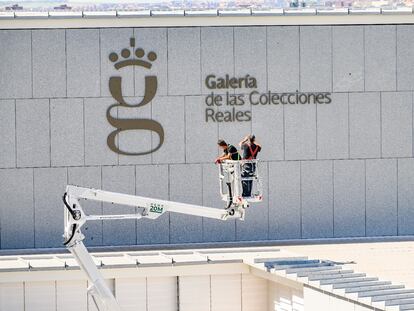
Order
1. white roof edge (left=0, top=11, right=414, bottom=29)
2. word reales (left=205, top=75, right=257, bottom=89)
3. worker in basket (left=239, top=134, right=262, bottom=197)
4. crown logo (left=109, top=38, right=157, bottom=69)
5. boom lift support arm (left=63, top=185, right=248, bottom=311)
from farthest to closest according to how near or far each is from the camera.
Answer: word reales (left=205, top=75, right=257, bottom=89) < crown logo (left=109, top=38, right=157, bottom=69) < white roof edge (left=0, top=11, right=414, bottom=29) < worker in basket (left=239, top=134, right=262, bottom=197) < boom lift support arm (left=63, top=185, right=248, bottom=311)

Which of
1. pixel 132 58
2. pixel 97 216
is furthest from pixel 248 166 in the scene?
pixel 132 58

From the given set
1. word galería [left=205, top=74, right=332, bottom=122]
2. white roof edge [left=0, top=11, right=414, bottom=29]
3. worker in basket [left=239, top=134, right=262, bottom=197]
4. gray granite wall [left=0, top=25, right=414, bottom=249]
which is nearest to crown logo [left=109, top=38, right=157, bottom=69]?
gray granite wall [left=0, top=25, right=414, bottom=249]

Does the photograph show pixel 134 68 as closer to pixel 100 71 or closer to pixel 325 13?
pixel 100 71

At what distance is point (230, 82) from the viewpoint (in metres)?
50.0

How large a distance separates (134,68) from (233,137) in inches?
137

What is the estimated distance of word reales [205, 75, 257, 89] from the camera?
4981cm

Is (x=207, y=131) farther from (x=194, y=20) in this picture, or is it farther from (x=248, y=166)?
(x=248, y=166)

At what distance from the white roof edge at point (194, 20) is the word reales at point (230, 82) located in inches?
61.3

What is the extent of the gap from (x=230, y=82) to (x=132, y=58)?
9.57 feet

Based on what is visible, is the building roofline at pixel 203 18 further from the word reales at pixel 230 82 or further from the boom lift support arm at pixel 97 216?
the boom lift support arm at pixel 97 216

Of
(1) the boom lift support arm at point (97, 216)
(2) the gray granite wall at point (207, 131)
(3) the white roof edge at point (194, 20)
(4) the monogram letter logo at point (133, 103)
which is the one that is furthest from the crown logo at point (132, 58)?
(1) the boom lift support arm at point (97, 216)

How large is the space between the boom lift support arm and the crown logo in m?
12.2

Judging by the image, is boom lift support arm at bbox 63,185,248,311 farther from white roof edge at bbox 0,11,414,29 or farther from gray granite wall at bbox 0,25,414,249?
white roof edge at bbox 0,11,414,29

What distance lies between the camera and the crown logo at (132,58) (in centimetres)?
4947
